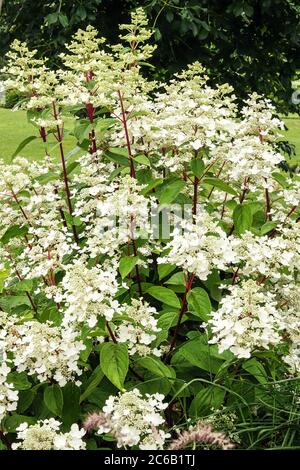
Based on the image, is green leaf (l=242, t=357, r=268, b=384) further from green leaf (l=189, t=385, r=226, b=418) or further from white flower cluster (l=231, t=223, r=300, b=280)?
white flower cluster (l=231, t=223, r=300, b=280)

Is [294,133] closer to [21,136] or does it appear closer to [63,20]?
[21,136]

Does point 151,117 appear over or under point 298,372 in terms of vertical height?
over

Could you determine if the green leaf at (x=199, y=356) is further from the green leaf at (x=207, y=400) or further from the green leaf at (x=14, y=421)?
the green leaf at (x=14, y=421)

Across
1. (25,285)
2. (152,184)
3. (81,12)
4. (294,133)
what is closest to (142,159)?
(152,184)

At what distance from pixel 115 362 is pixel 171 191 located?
72 cm

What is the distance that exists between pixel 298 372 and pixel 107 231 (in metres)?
0.73

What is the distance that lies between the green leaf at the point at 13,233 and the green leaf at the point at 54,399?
0.69 metres

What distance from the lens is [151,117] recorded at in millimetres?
2459

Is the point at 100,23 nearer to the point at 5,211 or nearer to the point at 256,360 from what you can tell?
the point at 5,211

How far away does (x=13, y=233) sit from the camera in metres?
2.27

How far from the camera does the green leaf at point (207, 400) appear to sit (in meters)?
1.80

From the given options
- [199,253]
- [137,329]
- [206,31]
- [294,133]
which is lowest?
[294,133]

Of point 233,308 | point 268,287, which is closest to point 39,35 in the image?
point 268,287

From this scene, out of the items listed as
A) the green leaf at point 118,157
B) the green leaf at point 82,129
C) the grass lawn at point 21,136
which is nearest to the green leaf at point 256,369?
the green leaf at point 118,157
